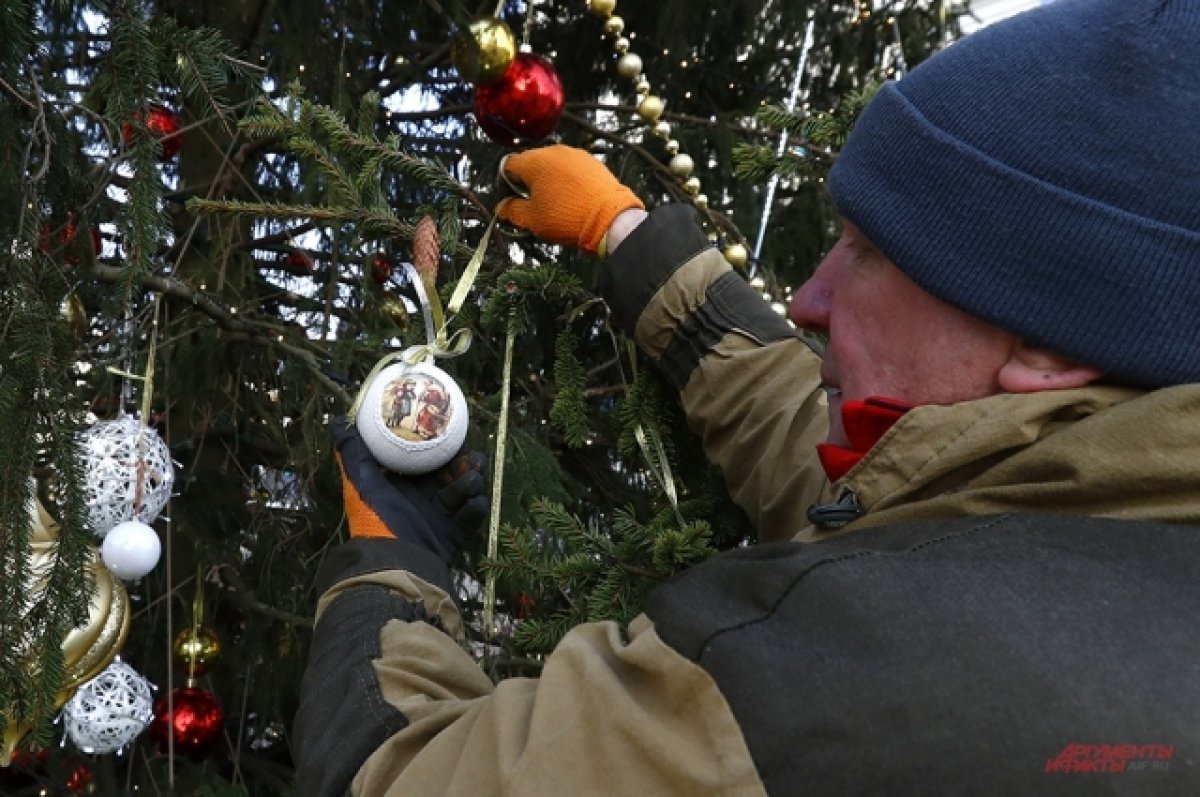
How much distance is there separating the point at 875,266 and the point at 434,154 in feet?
6.85

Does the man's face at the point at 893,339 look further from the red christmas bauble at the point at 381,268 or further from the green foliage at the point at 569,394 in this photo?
the red christmas bauble at the point at 381,268

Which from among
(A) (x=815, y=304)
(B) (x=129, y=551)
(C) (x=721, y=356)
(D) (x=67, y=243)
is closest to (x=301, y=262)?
(D) (x=67, y=243)

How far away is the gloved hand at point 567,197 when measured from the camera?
1.96 m

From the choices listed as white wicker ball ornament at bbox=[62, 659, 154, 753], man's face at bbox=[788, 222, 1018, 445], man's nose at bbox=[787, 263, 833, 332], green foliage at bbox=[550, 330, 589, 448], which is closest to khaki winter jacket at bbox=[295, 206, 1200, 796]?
man's face at bbox=[788, 222, 1018, 445]

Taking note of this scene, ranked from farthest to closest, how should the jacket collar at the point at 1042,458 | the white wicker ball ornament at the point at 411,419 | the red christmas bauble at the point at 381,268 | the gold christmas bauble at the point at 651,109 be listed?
the red christmas bauble at the point at 381,268 < the gold christmas bauble at the point at 651,109 < the white wicker ball ornament at the point at 411,419 < the jacket collar at the point at 1042,458

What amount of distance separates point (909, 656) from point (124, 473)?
60.5 inches

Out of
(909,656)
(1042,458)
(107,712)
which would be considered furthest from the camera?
(107,712)

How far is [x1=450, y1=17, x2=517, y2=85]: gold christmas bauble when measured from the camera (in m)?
2.06

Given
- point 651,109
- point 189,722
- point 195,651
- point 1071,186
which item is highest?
point 651,109

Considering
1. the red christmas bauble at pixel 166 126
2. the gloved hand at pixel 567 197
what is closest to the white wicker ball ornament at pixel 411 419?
the gloved hand at pixel 567 197

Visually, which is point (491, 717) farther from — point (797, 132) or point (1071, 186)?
point (797, 132)

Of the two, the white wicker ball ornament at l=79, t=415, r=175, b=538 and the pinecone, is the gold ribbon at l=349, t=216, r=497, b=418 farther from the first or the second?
the white wicker ball ornament at l=79, t=415, r=175, b=538

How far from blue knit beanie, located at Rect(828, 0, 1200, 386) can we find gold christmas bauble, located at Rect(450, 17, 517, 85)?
843mm

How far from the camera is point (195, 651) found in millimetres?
2998
